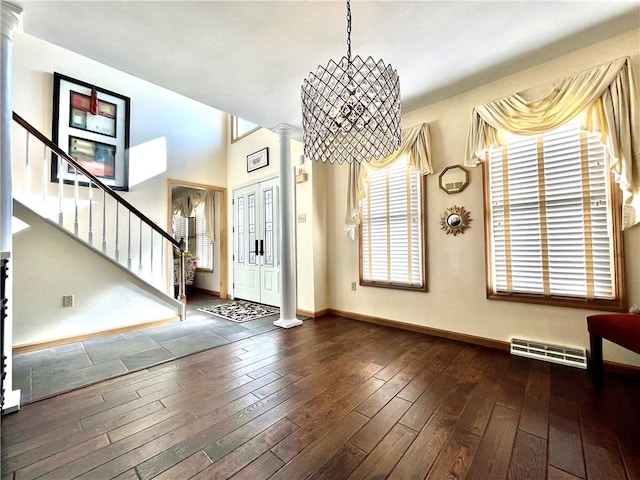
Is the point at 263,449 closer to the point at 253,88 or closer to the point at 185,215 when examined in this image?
the point at 253,88

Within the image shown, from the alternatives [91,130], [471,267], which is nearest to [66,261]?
[91,130]

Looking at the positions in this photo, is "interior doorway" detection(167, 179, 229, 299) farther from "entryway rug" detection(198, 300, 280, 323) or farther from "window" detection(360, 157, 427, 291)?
"window" detection(360, 157, 427, 291)

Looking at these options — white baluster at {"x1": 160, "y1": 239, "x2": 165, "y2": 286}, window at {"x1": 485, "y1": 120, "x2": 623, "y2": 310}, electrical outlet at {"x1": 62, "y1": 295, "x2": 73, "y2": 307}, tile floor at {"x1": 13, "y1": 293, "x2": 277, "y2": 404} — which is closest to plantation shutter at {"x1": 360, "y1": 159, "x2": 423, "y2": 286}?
window at {"x1": 485, "y1": 120, "x2": 623, "y2": 310}

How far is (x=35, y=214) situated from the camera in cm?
279

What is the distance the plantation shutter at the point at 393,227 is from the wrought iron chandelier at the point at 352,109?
1516mm

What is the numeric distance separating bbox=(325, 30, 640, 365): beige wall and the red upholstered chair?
0.98ft

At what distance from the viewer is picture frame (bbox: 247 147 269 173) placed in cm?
475

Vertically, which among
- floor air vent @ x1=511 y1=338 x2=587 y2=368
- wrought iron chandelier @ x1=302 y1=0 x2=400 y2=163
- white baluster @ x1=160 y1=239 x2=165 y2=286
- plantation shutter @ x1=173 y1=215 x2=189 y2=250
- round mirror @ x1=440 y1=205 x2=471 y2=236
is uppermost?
wrought iron chandelier @ x1=302 y1=0 x2=400 y2=163

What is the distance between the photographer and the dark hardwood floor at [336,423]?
128 centimetres

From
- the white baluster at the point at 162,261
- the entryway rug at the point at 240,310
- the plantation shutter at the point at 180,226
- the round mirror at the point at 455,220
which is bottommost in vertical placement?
the entryway rug at the point at 240,310

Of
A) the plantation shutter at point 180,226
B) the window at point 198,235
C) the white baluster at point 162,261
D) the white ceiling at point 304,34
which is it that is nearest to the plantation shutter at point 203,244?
the window at point 198,235

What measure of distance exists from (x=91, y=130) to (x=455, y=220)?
16.9 ft

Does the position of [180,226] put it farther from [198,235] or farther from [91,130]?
[91,130]

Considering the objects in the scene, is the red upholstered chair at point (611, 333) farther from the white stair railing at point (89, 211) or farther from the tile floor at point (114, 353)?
the white stair railing at point (89, 211)
